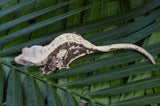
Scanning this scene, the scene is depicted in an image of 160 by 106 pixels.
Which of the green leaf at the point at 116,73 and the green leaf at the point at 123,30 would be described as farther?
the green leaf at the point at 123,30

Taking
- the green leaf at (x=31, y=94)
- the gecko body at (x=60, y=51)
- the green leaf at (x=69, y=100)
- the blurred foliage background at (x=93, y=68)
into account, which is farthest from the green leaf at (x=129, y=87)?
the green leaf at (x=31, y=94)

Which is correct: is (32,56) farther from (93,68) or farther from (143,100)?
(143,100)

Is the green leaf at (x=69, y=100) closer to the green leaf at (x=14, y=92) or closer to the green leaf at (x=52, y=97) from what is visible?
the green leaf at (x=52, y=97)

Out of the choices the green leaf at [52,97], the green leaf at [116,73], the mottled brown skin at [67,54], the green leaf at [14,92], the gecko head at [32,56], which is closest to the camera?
the green leaf at [14,92]

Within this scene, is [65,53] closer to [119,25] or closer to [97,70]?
[97,70]

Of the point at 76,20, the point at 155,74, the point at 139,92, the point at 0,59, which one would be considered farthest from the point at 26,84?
the point at 155,74

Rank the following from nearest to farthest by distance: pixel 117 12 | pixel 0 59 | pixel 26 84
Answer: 1. pixel 26 84
2. pixel 0 59
3. pixel 117 12
